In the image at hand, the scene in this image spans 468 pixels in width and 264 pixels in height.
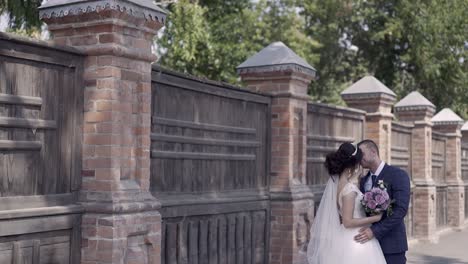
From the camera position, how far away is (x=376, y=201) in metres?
5.45

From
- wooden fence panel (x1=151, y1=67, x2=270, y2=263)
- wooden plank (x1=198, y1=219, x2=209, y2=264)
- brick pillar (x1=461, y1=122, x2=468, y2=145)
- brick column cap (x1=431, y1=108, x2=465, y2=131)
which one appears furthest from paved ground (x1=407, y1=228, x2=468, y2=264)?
wooden plank (x1=198, y1=219, x2=209, y2=264)

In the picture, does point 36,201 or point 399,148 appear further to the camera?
point 399,148

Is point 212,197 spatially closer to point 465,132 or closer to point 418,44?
point 465,132

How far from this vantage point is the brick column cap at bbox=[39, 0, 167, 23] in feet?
17.2

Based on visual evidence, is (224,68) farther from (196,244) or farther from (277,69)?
(196,244)

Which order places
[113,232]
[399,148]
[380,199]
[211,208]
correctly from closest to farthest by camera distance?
1. [113,232]
2. [380,199]
3. [211,208]
4. [399,148]

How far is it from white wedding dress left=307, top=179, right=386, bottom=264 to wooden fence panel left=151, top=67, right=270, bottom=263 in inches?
52.4

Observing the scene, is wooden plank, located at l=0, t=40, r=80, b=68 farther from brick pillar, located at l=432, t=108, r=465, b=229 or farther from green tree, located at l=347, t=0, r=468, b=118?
green tree, located at l=347, t=0, r=468, b=118

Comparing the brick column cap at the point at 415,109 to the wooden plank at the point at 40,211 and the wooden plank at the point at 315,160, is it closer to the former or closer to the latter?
the wooden plank at the point at 315,160

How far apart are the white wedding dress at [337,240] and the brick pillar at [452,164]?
1234 cm

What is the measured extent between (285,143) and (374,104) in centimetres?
396

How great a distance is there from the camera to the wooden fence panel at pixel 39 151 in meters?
4.68

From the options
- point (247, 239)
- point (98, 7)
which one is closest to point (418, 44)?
point (247, 239)

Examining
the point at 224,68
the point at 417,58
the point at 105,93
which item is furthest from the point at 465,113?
the point at 105,93
